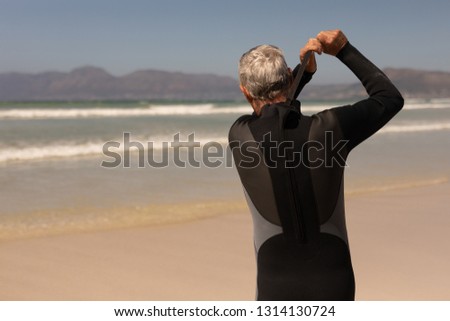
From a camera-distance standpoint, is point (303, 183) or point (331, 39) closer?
point (303, 183)

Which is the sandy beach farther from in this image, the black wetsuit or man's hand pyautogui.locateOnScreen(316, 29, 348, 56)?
man's hand pyautogui.locateOnScreen(316, 29, 348, 56)

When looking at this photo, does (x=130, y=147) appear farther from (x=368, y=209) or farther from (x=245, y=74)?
(x=245, y=74)


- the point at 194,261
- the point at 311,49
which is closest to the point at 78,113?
the point at 194,261

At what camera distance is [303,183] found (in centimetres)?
161

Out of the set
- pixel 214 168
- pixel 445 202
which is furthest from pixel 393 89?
pixel 214 168

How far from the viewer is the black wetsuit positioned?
62.8 inches

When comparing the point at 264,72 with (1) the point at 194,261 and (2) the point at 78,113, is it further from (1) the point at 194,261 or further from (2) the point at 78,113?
(2) the point at 78,113

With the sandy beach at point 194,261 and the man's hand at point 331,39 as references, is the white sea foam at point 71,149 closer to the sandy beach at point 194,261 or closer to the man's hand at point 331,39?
the sandy beach at point 194,261

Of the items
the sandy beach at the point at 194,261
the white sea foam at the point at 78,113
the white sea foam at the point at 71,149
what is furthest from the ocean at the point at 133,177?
the white sea foam at the point at 78,113

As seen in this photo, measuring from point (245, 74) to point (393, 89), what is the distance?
46 centimetres

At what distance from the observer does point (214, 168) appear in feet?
33.7

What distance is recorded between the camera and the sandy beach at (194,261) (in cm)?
A: 417

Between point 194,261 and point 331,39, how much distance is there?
341 centimetres

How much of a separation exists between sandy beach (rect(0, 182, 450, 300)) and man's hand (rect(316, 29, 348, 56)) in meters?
2.75
